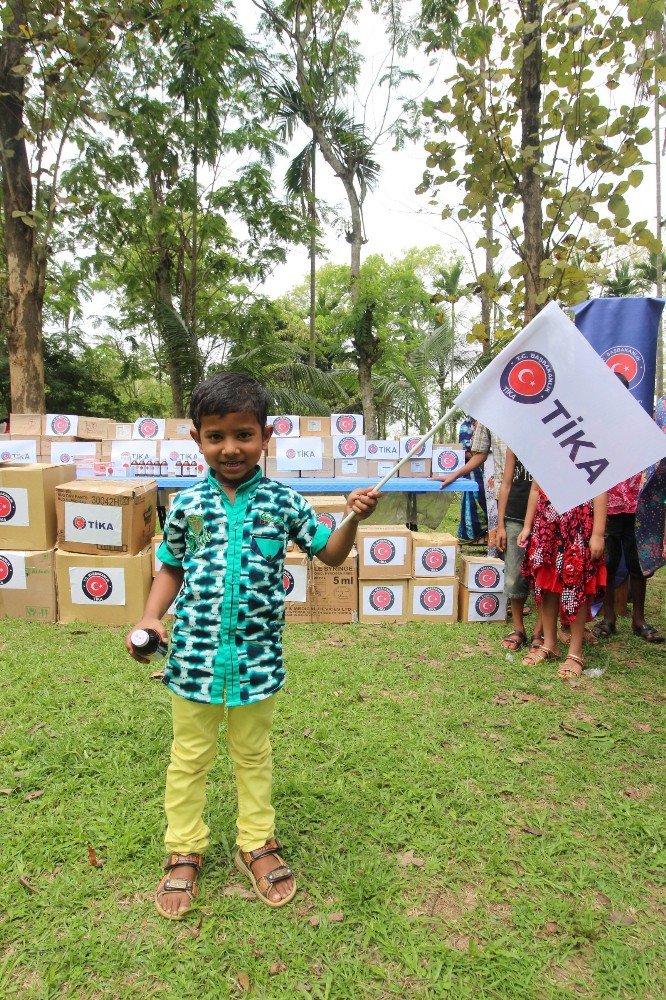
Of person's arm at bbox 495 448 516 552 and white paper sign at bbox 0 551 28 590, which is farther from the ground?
person's arm at bbox 495 448 516 552

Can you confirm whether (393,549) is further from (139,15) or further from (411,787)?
(139,15)

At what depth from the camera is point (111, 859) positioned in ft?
6.76

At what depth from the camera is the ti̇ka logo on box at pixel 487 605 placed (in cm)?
467

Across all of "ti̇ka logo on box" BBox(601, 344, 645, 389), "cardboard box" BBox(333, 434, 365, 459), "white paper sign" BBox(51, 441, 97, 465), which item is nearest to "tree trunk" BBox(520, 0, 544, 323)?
"ti̇ka logo on box" BBox(601, 344, 645, 389)

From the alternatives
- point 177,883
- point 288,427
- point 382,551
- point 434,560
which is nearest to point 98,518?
point 382,551

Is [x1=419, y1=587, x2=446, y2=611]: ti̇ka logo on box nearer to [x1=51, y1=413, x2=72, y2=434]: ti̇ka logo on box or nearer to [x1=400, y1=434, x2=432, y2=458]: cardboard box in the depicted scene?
[x1=400, y1=434, x2=432, y2=458]: cardboard box

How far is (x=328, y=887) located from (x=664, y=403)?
331cm

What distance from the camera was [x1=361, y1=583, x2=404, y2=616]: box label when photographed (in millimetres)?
4672

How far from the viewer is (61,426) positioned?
6707 millimetres

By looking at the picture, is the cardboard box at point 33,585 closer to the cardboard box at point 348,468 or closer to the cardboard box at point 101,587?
the cardboard box at point 101,587

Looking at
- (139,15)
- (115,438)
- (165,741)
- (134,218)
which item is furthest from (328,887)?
(134,218)

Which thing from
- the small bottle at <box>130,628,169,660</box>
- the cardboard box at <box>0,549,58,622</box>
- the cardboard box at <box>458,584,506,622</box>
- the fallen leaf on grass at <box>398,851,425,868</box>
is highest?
the small bottle at <box>130,628,169,660</box>

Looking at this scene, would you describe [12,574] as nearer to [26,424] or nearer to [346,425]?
[26,424]

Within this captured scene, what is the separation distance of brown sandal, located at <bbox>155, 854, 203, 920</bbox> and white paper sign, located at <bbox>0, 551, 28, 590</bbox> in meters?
3.10
